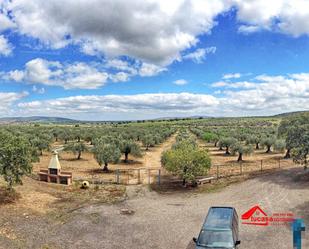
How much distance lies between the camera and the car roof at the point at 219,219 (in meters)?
14.6

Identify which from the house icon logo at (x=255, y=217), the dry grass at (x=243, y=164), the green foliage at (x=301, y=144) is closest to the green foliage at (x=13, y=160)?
the house icon logo at (x=255, y=217)

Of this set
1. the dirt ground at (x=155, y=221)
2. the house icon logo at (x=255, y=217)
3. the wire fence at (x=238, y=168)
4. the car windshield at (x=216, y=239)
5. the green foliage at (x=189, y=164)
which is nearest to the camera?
the car windshield at (x=216, y=239)

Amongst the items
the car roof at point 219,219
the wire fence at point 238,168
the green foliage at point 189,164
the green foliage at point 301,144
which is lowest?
the wire fence at point 238,168

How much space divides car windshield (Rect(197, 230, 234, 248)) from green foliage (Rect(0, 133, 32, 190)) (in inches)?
Answer: 608

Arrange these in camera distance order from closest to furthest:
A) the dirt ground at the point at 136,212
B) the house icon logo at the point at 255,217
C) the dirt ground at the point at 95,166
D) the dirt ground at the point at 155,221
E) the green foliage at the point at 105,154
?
the dirt ground at the point at 155,221 < the dirt ground at the point at 136,212 < the house icon logo at the point at 255,217 < the dirt ground at the point at 95,166 < the green foliage at the point at 105,154

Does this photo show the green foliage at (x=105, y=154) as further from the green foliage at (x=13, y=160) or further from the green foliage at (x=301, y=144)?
the green foliage at (x=301, y=144)

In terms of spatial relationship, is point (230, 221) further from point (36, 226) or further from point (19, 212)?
point (19, 212)

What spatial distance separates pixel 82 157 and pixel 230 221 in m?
39.2

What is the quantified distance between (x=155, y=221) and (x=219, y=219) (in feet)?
19.5

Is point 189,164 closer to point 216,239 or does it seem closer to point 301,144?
point 301,144

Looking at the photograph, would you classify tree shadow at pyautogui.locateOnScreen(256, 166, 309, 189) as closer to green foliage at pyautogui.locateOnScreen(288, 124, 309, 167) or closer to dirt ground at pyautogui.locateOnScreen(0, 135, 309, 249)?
dirt ground at pyautogui.locateOnScreen(0, 135, 309, 249)

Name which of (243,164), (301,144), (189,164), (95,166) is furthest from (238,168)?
(95,166)

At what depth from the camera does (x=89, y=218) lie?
68.0 ft

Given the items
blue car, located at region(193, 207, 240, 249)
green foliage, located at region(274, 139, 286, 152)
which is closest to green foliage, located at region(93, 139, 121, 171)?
blue car, located at region(193, 207, 240, 249)
